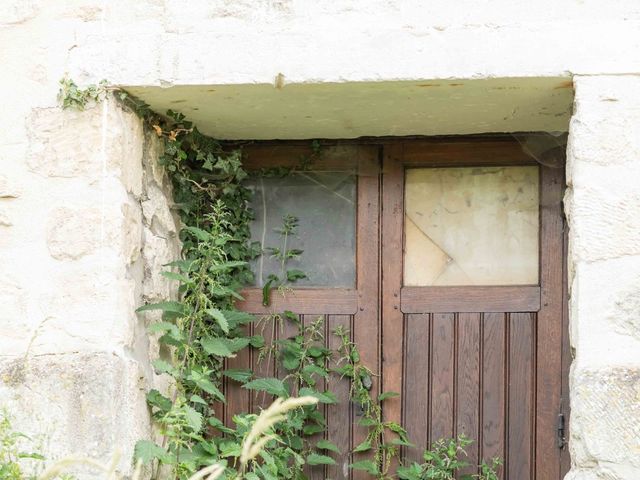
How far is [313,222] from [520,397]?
39.6 inches

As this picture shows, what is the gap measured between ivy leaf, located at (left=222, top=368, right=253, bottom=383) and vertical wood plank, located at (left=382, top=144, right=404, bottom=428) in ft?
1.66

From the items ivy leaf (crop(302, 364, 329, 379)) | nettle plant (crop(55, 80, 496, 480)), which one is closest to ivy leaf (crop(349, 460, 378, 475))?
nettle plant (crop(55, 80, 496, 480))

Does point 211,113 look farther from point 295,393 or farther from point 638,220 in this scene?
point 638,220

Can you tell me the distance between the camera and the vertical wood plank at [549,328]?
3.16 metres

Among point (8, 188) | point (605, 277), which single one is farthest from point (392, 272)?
point (8, 188)

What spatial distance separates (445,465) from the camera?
312cm

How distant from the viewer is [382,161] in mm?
3338

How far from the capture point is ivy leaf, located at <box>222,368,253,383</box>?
318cm

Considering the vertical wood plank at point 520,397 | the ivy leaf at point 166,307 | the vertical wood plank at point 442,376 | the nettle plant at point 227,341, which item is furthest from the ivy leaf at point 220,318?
the vertical wood plank at point 520,397

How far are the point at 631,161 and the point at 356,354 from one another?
123 cm

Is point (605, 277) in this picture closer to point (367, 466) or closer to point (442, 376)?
point (442, 376)

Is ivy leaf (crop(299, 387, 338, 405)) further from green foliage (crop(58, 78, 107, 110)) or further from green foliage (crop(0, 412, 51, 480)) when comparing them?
green foliage (crop(58, 78, 107, 110))

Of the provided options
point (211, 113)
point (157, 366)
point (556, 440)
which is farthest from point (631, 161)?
point (157, 366)

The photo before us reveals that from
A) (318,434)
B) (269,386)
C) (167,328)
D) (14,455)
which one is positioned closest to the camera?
(14,455)
